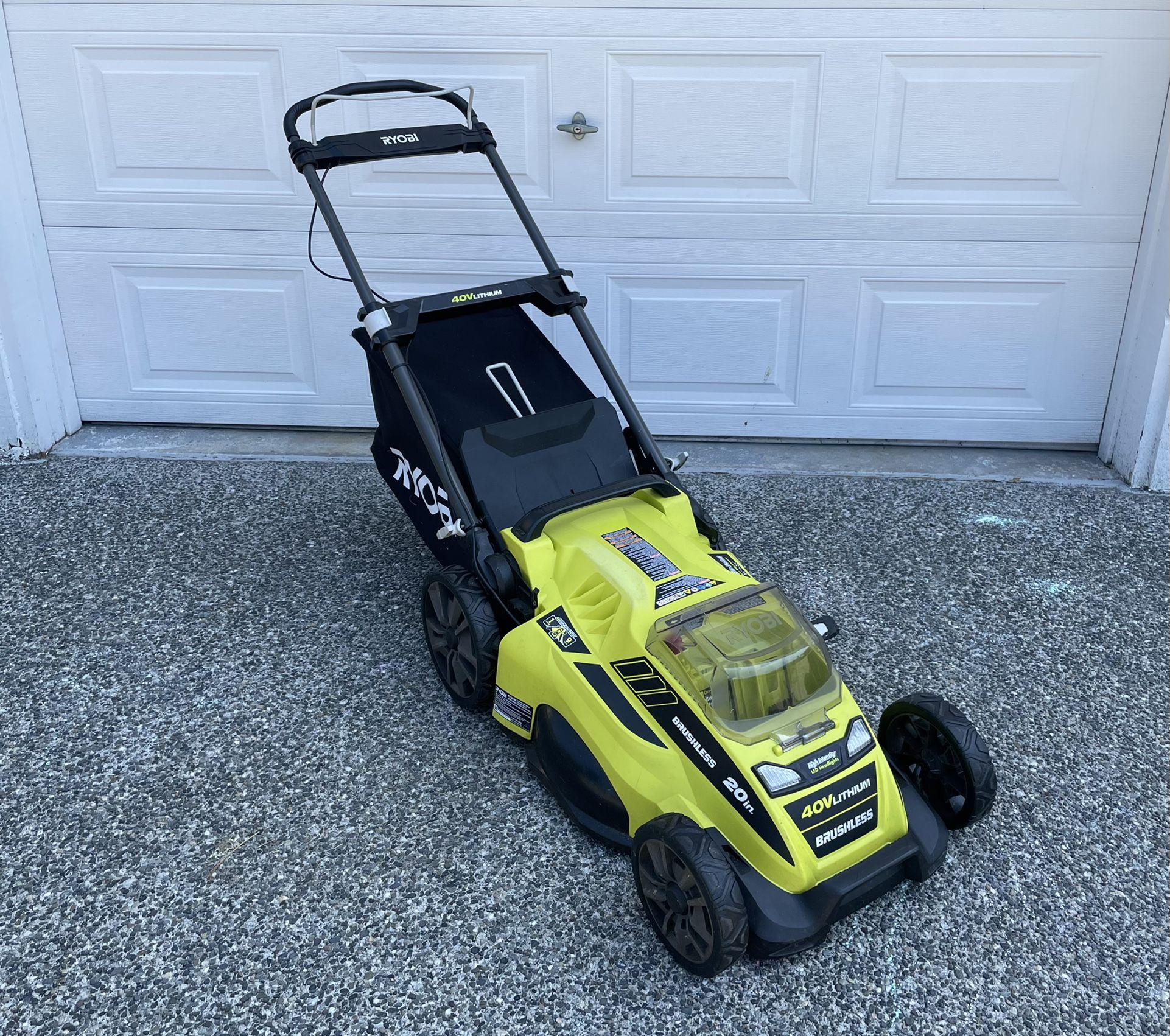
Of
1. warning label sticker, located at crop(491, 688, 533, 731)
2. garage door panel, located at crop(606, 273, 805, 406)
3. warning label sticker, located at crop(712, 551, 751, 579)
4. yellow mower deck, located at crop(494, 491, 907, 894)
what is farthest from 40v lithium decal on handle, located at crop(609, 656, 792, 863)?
garage door panel, located at crop(606, 273, 805, 406)

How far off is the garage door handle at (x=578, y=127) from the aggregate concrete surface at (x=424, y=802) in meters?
1.56

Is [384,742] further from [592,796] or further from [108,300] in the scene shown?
[108,300]

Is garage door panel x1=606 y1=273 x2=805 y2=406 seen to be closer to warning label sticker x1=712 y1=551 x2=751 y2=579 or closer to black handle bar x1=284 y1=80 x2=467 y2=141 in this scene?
black handle bar x1=284 y1=80 x2=467 y2=141

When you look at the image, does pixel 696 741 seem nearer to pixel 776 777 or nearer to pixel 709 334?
pixel 776 777

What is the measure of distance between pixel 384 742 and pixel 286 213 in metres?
2.37

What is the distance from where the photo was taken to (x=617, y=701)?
2.22 metres

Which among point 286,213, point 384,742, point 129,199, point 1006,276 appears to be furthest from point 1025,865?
point 129,199

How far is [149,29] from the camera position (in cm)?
384

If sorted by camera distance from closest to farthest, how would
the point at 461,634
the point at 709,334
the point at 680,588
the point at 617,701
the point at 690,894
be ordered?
the point at 690,894, the point at 617,701, the point at 680,588, the point at 461,634, the point at 709,334

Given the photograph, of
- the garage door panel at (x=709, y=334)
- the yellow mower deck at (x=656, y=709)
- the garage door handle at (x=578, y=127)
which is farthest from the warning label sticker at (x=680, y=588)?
the garage door handle at (x=578, y=127)

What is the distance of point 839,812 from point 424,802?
100 cm

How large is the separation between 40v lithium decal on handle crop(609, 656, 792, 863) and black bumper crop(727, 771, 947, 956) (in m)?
0.08

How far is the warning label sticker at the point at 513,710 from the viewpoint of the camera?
8.11 feet

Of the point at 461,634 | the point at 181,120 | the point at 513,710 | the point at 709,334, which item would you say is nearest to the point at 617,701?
the point at 513,710
